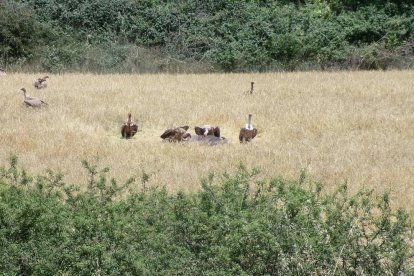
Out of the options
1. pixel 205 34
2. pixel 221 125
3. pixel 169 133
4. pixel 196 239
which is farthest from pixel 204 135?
pixel 205 34

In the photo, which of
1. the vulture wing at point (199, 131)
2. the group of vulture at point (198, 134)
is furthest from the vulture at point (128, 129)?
the vulture wing at point (199, 131)

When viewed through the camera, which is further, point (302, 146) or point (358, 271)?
point (302, 146)

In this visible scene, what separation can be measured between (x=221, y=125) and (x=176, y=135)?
5.89 feet

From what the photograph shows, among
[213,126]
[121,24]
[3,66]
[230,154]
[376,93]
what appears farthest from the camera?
[121,24]

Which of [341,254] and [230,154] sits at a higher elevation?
[341,254]

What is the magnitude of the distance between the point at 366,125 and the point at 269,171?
4.73 metres

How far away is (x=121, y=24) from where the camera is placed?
27.8 meters

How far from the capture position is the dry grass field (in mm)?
11508

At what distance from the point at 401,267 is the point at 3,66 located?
20.7 metres

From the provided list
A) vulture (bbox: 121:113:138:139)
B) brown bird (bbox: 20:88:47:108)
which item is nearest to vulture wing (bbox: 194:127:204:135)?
vulture (bbox: 121:113:138:139)

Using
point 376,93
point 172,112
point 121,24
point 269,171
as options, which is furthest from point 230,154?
point 121,24

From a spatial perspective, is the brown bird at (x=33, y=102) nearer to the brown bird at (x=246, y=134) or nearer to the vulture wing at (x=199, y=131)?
the vulture wing at (x=199, y=131)

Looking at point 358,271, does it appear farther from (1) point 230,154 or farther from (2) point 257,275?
(1) point 230,154

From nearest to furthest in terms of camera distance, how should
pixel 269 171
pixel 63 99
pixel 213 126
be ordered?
pixel 269 171 → pixel 213 126 → pixel 63 99
